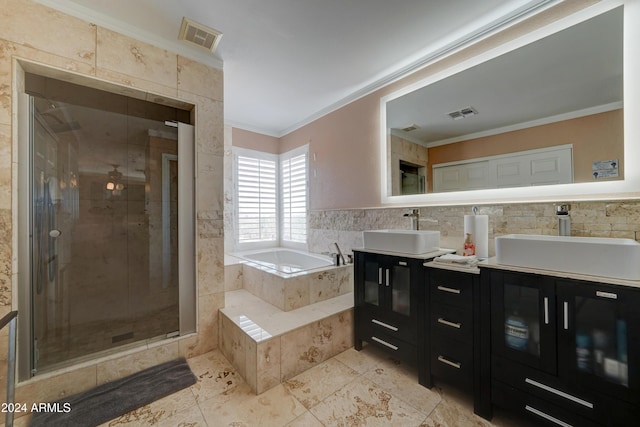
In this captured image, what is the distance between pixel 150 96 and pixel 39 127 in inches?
26.3

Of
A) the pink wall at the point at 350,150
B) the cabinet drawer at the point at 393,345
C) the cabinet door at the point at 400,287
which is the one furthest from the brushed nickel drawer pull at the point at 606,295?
the pink wall at the point at 350,150

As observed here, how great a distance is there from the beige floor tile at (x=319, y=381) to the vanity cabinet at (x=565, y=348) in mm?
879

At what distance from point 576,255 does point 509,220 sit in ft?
1.97

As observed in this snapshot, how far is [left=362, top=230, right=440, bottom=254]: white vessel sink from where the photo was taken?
68.2 inches

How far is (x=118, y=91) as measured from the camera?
1787 mm

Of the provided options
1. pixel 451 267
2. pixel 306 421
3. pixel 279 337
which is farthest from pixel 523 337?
pixel 279 337

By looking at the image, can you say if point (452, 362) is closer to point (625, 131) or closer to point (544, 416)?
point (544, 416)

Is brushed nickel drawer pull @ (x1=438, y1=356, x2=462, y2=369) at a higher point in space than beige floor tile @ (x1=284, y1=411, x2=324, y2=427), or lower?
higher

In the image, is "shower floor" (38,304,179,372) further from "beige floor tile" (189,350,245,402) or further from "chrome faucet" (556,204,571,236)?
"chrome faucet" (556,204,571,236)

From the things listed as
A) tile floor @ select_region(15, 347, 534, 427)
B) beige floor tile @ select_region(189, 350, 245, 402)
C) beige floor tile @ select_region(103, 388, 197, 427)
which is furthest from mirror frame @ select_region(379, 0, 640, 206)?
beige floor tile @ select_region(103, 388, 197, 427)

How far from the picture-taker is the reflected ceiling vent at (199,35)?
1738 mm

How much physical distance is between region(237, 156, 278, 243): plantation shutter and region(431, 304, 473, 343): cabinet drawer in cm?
272

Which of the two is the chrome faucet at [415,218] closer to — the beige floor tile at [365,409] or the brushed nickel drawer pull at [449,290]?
the brushed nickel drawer pull at [449,290]

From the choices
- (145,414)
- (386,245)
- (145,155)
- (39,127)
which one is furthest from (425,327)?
(39,127)
